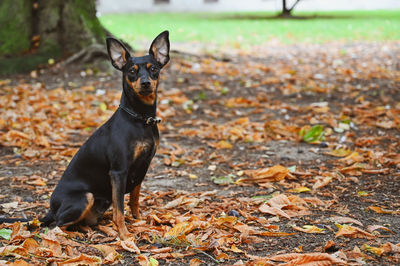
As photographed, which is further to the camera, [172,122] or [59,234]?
[172,122]

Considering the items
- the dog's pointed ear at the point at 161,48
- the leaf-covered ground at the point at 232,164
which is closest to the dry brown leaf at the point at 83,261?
the leaf-covered ground at the point at 232,164

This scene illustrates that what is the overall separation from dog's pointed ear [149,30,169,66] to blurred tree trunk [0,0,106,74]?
665 cm

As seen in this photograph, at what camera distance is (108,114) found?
760 centimetres

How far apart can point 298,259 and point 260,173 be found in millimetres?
2170

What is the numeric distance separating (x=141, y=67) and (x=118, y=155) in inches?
27.4

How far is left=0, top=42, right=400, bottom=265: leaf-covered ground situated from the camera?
3.46 metres

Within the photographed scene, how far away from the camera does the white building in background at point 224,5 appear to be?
32656 mm

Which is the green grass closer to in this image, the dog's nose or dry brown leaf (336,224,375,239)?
the dog's nose

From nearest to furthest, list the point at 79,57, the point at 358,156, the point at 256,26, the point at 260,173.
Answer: the point at 260,173 → the point at 358,156 → the point at 79,57 → the point at 256,26

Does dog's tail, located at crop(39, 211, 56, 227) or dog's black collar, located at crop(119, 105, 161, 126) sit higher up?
dog's black collar, located at crop(119, 105, 161, 126)

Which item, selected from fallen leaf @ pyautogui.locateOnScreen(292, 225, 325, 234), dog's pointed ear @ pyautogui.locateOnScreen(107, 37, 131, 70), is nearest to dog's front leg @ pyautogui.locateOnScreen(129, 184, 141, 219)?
dog's pointed ear @ pyautogui.locateOnScreen(107, 37, 131, 70)

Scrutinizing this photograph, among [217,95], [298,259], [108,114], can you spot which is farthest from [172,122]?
[298,259]

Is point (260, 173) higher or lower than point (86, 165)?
lower

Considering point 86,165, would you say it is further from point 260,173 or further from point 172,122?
point 172,122
